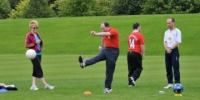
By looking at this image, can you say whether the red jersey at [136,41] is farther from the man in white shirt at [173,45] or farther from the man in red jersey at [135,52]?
the man in white shirt at [173,45]

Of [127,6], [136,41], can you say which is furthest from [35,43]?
[127,6]

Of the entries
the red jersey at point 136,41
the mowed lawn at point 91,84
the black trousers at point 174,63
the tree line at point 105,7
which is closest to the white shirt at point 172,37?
the black trousers at point 174,63

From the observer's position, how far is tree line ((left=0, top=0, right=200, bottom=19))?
7006 cm

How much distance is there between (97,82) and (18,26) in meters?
36.3

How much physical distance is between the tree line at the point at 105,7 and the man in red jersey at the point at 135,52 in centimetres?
5310

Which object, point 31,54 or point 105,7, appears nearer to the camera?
point 31,54

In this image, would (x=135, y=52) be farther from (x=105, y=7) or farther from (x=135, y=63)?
(x=105, y=7)

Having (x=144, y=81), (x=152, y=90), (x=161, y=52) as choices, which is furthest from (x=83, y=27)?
(x=152, y=90)

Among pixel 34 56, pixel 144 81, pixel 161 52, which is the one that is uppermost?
pixel 34 56

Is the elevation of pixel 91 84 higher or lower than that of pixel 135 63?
lower

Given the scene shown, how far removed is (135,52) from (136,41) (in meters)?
0.39

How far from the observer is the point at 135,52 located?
16.5 m

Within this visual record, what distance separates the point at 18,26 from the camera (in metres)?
53.1

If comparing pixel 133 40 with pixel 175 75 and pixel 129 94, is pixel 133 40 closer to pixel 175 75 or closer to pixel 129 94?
pixel 175 75
